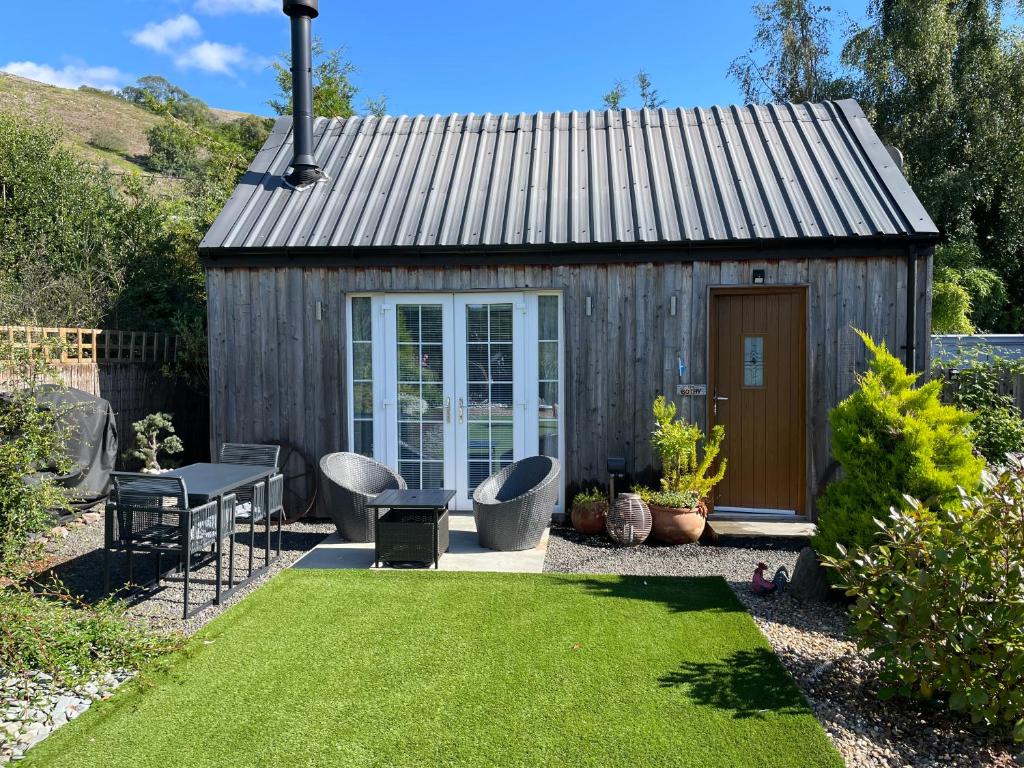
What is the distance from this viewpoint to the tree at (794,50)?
1877cm

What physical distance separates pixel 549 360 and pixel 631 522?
1.76 meters

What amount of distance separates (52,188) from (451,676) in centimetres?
1218

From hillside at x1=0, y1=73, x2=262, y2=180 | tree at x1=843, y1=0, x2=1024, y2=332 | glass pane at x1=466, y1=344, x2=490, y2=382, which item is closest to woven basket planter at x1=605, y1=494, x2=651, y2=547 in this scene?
glass pane at x1=466, y1=344, x2=490, y2=382

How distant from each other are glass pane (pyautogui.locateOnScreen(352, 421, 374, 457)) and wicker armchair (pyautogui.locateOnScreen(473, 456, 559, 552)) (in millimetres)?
1509

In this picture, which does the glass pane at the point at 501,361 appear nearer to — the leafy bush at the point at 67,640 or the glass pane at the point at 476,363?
the glass pane at the point at 476,363

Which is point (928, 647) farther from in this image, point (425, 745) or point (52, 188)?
point (52, 188)

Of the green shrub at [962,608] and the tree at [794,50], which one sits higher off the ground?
the tree at [794,50]

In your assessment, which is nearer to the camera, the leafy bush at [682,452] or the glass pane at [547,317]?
the leafy bush at [682,452]

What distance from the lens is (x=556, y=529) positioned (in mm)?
6527

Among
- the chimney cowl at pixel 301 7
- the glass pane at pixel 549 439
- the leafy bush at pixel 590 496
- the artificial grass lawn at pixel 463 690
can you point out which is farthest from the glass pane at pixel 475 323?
the chimney cowl at pixel 301 7

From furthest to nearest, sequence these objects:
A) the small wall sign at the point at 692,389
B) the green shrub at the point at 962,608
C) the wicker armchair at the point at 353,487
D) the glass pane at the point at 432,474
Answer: the glass pane at the point at 432,474 → the small wall sign at the point at 692,389 → the wicker armchair at the point at 353,487 → the green shrub at the point at 962,608

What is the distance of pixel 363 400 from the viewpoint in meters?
6.93

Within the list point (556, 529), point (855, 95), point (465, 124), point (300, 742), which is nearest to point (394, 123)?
point (465, 124)

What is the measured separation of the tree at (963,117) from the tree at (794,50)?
191 cm
